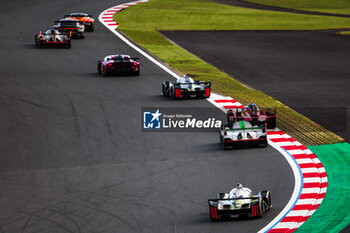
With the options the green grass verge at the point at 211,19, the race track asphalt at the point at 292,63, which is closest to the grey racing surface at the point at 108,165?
the race track asphalt at the point at 292,63

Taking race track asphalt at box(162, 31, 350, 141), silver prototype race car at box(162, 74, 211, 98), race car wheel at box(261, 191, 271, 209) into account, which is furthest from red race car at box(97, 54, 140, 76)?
race car wheel at box(261, 191, 271, 209)

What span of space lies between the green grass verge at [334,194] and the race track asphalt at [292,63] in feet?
7.15

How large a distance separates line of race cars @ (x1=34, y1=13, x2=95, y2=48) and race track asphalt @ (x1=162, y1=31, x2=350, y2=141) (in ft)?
21.1

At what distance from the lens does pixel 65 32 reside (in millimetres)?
50750

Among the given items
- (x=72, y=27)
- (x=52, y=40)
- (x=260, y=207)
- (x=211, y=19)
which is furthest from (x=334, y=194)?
(x=211, y=19)

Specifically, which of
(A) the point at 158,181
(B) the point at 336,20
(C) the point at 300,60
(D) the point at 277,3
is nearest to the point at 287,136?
(A) the point at 158,181

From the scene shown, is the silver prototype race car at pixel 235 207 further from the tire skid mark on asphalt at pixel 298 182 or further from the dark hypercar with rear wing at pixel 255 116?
the dark hypercar with rear wing at pixel 255 116

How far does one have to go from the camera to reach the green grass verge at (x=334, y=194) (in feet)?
62.0

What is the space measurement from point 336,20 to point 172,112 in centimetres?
3765

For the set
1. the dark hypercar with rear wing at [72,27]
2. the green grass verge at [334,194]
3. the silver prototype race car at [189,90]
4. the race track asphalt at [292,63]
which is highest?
the dark hypercar with rear wing at [72,27]

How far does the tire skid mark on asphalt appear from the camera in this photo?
19406 millimetres

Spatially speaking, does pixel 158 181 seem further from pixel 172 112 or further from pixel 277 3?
pixel 277 3

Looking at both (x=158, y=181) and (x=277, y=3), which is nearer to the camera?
(x=158, y=181)

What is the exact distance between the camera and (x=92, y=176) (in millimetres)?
23484
